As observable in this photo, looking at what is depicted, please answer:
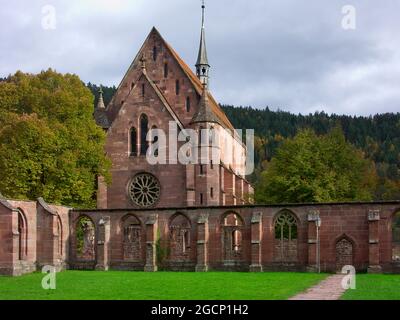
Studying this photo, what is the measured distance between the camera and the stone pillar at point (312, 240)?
35.8 m

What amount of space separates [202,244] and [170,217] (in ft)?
8.44

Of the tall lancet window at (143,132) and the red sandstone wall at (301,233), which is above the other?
the tall lancet window at (143,132)

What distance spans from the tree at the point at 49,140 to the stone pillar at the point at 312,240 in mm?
15034

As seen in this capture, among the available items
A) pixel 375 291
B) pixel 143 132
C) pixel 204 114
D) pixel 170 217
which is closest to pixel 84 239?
pixel 143 132

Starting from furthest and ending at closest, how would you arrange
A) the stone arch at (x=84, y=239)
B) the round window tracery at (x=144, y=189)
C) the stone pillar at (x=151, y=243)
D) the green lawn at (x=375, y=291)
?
the round window tracery at (x=144, y=189) < the stone arch at (x=84, y=239) < the stone pillar at (x=151, y=243) < the green lawn at (x=375, y=291)

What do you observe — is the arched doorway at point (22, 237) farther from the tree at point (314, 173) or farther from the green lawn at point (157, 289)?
the tree at point (314, 173)

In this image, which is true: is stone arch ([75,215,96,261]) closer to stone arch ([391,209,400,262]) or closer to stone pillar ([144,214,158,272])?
stone pillar ([144,214,158,272])

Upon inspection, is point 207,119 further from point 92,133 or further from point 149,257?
point 149,257

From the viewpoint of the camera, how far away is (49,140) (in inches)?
1705

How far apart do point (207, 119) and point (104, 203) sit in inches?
375

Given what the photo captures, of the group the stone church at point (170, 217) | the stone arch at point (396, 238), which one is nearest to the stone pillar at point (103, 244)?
the stone church at point (170, 217)

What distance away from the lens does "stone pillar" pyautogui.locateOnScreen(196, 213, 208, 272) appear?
38031 millimetres

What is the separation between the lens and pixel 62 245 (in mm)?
40094
